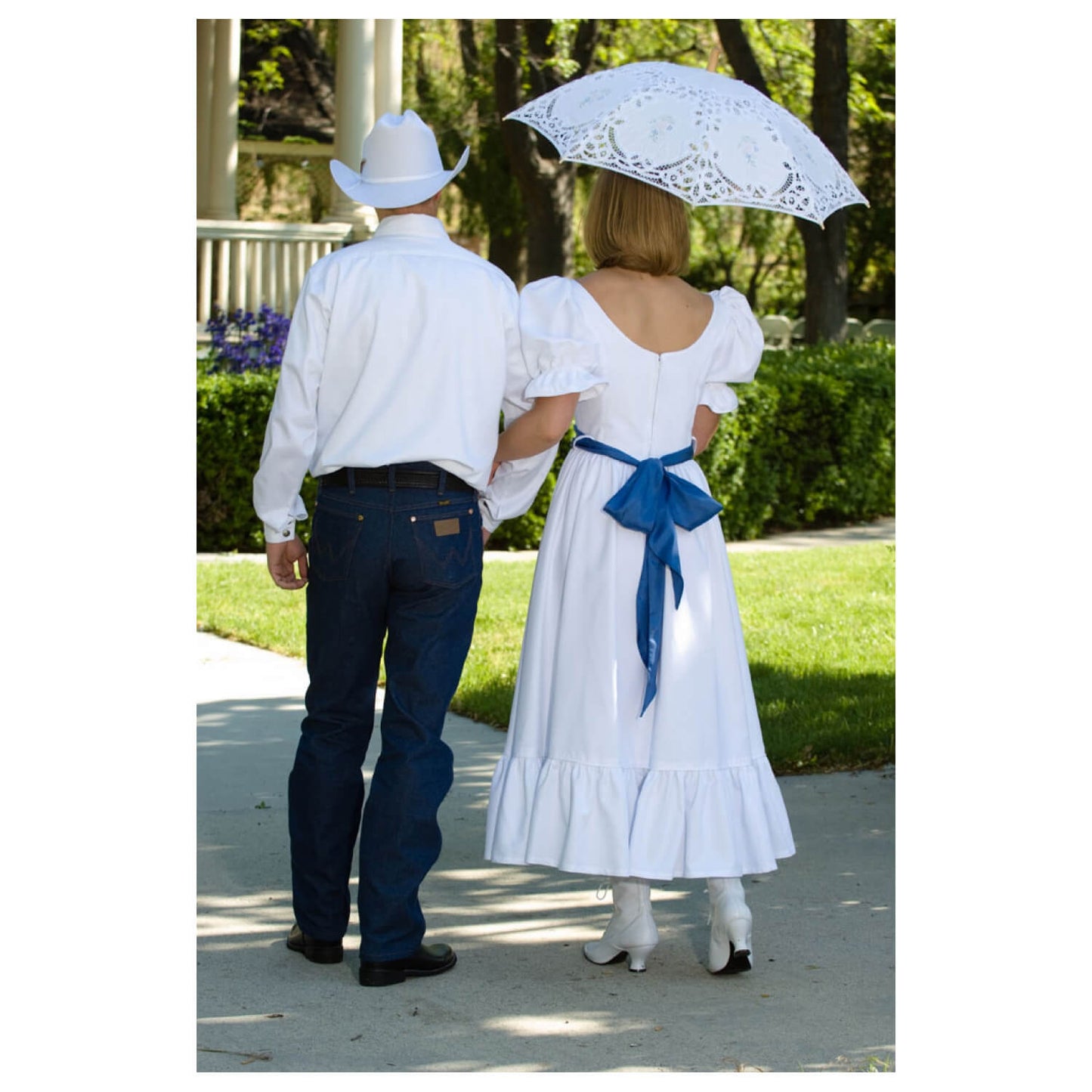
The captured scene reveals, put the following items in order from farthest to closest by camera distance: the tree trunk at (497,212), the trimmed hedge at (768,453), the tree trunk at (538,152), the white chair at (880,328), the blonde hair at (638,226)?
the white chair at (880,328) → the tree trunk at (497,212) → the tree trunk at (538,152) → the trimmed hedge at (768,453) → the blonde hair at (638,226)

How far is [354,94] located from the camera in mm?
14961

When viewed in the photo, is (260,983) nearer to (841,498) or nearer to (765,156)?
(765,156)

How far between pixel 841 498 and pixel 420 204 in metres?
9.27

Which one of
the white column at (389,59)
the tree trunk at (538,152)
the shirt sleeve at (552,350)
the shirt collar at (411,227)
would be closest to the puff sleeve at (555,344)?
the shirt sleeve at (552,350)

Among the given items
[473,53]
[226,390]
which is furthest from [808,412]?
[473,53]

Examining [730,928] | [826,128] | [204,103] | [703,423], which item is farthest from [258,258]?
[730,928]

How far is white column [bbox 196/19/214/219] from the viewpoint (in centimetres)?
1681

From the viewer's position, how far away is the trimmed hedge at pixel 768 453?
34.0 feet

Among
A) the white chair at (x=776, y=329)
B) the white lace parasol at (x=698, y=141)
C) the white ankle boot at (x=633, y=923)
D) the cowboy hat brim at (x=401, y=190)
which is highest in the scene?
the white chair at (x=776, y=329)

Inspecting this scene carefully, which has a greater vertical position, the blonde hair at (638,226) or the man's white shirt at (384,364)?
the blonde hair at (638,226)

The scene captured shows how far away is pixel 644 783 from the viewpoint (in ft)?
12.7

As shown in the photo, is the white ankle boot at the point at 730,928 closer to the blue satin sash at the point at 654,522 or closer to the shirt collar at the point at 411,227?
the blue satin sash at the point at 654,522

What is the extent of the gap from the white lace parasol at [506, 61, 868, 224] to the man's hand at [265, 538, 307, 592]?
3.79 ft

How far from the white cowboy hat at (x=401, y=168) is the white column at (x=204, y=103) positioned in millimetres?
13417
